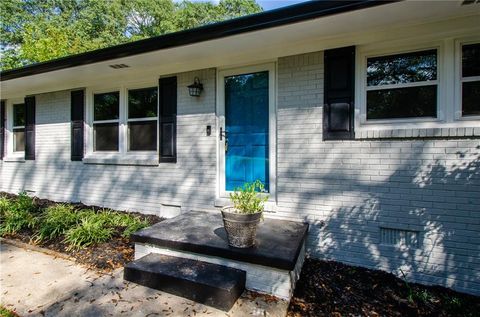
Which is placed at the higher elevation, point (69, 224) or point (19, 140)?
point (19, 140)

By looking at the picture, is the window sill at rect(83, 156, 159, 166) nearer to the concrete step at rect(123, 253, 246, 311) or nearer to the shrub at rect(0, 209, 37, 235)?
the shrub at rect(0, 209, 37, 235)

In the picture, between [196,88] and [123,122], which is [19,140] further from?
[196,88]

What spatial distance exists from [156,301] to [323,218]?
81.6 inches

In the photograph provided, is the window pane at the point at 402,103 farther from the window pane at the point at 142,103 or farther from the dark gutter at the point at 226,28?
the window pane at the point at 142,103

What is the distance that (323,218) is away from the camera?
11.2 feet

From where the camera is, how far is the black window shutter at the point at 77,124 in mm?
5555

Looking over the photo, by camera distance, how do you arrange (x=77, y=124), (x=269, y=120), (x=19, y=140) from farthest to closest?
(x=19, y=140) → (x=77, y=124) → (x=269, y=120)

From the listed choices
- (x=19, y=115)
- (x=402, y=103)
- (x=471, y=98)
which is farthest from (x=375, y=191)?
(x=19, y=115)

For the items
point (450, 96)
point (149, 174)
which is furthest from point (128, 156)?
point (450, 96)

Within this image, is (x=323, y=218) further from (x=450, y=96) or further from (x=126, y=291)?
(x=126, y=291)

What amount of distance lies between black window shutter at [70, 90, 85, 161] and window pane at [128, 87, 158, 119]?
1157 millimetres

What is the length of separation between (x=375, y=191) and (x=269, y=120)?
1.60 meters

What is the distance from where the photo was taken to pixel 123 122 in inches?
205

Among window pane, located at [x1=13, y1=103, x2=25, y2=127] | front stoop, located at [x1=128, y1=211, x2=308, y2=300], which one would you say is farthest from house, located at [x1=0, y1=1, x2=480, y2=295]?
window pane, located at [x1=13, y1=103, x2=25, y2=127]
